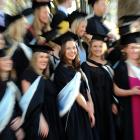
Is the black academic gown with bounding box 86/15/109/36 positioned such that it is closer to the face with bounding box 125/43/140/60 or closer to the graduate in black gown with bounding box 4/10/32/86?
the face with bounding box 125/43/140/60

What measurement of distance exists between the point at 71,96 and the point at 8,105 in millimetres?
960

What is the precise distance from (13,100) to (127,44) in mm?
1968

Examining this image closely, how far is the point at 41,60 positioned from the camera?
6930 mm

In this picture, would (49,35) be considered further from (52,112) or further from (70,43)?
(52,112)

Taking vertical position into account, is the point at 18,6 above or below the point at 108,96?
above

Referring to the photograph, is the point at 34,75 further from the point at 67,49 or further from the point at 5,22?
the point at 5,22

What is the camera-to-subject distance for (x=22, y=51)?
24.1 feet

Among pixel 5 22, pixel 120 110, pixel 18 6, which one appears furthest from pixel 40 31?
pixel 18 6

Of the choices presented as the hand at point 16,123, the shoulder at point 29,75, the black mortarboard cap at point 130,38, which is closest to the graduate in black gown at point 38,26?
the shoulder at point 29,75

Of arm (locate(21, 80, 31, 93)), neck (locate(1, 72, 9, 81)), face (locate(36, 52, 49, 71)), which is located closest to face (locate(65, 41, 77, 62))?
face (locate(36, 52, 49, 71))

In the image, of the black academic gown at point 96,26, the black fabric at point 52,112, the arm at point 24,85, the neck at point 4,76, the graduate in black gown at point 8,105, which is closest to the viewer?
the graduate in black gown at point 8,105

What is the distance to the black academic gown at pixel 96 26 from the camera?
344 inches

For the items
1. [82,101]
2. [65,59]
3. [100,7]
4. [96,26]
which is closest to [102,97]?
[82,101]

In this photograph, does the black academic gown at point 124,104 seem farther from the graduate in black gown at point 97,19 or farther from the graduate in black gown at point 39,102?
the graduate in black gown at point 97,19
